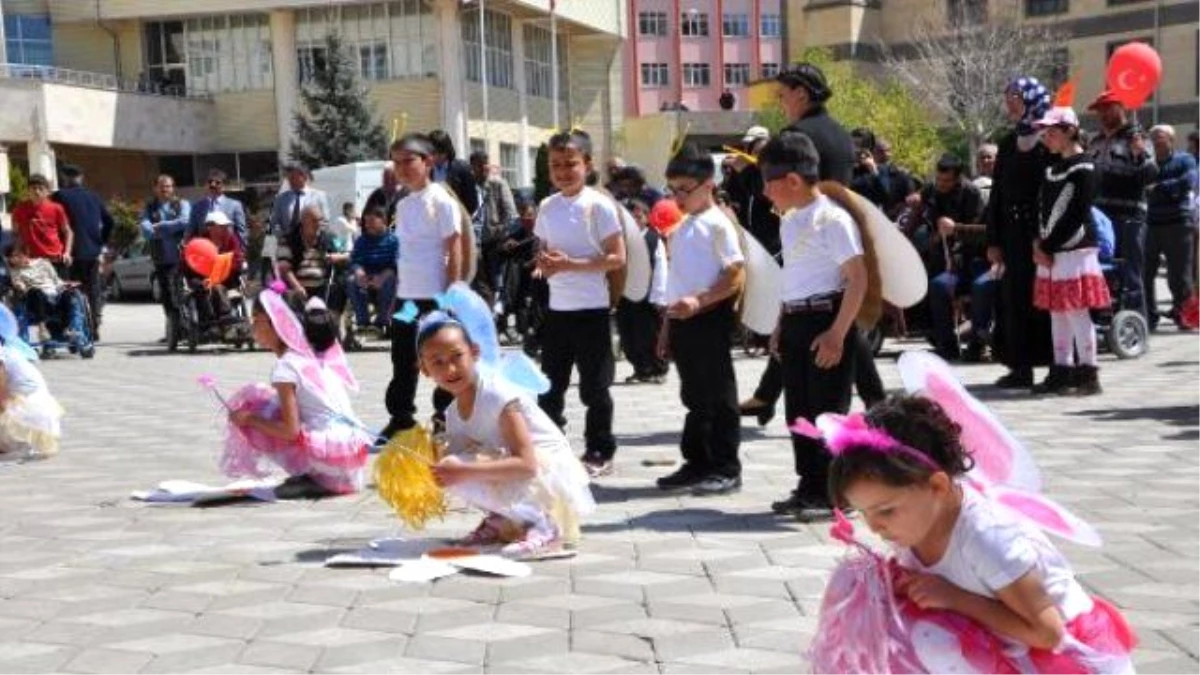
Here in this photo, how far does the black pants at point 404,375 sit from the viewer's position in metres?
7.53

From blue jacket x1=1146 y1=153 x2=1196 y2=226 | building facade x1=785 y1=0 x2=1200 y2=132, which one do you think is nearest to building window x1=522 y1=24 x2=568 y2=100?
building facade x1=785 y1=0 x2=1200 y2=132

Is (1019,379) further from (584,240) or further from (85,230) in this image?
(85,230)

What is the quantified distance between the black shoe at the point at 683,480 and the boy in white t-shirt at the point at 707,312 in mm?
49

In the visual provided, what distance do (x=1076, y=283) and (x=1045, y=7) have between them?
50.8 meters

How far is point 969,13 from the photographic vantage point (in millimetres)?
52531

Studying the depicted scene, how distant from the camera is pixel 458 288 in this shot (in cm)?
548

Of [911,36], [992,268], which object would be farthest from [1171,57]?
[992,268]

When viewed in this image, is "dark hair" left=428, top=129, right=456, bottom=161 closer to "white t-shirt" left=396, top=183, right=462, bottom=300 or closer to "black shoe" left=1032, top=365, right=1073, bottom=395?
"white t-shirt" left=396, top=183, right=462, bottom=300

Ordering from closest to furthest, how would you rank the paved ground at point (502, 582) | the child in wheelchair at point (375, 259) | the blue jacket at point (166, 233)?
1. the paved ground at point (502, 582)
2. the child in wheelchair at point (375, 259)
3. the blue jacket at point (166, 233)

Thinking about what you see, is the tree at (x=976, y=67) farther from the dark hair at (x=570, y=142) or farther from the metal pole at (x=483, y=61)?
the dark hair at (x=570, y=142)

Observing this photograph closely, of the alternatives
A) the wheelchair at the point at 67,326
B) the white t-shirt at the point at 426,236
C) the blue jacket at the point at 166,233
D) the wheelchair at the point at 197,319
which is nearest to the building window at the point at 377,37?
the blue jacket at the point at 166,233

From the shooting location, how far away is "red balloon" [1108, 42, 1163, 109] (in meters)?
13.3

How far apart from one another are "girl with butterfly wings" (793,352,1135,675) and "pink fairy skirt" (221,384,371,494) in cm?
410

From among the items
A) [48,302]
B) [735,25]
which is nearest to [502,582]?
[48,302]
